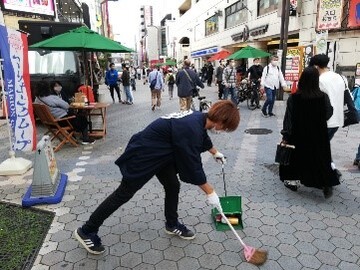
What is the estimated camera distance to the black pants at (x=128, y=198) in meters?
2.86

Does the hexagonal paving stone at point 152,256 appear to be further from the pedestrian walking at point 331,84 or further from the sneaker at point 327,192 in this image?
the pedestrian walking at point 331,84

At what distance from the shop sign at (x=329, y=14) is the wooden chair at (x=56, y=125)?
37.5ft

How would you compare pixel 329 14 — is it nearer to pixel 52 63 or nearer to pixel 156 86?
pixel 156 86

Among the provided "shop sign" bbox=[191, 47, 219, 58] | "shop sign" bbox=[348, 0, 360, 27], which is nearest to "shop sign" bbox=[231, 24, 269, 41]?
"shop sign" bbox=[191, 47, 219, 58]

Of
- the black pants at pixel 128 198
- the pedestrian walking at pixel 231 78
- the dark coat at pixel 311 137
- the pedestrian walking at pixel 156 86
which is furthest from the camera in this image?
the pedestrian walking at pixel 156 86

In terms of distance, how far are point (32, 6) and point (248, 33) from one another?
43.7 feet

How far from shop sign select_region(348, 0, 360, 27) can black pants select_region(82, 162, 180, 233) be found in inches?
484

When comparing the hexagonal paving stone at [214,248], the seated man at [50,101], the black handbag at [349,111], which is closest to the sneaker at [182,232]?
the hexagonal paving stone at [214,248]

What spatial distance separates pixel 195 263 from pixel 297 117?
2.14 m

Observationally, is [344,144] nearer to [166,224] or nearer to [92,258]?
[166,224]

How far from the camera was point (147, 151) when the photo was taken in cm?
276

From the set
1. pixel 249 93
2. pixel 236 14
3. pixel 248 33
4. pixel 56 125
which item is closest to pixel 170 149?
pixel 56 125

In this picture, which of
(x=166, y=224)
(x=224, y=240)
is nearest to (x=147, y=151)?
(x=166, y=224)

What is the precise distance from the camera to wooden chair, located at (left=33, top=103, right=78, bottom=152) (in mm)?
6139
